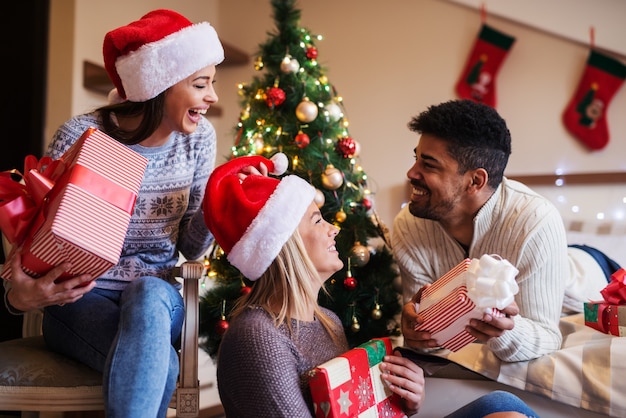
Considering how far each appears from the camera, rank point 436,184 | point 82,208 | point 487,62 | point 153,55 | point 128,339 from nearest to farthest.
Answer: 1. point 82,208
2. point 128,339
3. point 153,55
4. point 436,184
5. point 487,62

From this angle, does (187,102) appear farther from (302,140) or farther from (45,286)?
(302,140)

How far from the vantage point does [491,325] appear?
4.59 ft

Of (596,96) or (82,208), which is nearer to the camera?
(82,208)

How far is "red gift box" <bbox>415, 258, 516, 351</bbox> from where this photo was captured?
1.35 metres

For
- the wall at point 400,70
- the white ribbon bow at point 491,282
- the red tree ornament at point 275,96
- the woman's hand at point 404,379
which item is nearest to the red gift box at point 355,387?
the woman's hand at point 404,379

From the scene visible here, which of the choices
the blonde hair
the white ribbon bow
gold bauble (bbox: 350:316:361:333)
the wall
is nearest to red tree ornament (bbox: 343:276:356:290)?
gold bauble (bbox: 350:316:361:333)

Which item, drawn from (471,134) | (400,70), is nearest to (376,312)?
(471,134)

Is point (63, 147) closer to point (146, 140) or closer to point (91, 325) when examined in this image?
point (146, 140)

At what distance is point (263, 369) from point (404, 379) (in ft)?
1.16

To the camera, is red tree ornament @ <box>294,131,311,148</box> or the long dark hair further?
red tree ornament @ <box>294,131,311,148</box>

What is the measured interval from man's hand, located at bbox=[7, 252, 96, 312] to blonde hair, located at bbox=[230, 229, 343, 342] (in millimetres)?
336

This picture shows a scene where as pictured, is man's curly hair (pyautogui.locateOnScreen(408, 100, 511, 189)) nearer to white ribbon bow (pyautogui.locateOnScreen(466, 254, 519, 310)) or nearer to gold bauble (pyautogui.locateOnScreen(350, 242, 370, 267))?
gold bauble (pyautogui.locateOnScreen(350, 242, 370, 267))

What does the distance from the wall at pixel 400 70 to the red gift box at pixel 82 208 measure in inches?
81.0

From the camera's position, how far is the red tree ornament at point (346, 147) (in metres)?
2.31
